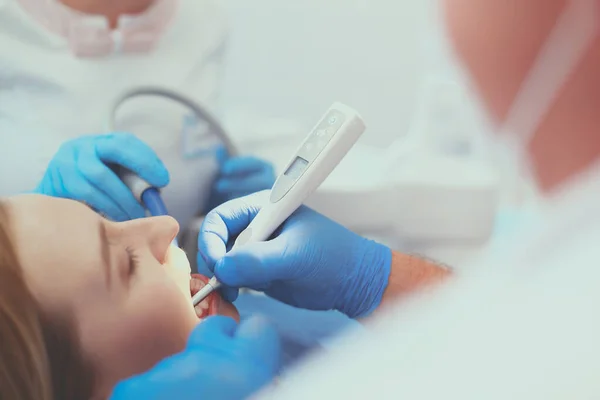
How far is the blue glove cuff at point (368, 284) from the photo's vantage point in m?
0.54

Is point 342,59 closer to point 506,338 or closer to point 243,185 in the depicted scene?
point 243,185

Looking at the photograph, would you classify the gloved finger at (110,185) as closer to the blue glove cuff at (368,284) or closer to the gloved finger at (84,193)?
the gloved finger at (84,193)

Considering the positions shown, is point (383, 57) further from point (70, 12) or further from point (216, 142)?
point (70, 12)

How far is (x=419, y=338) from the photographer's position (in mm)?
382

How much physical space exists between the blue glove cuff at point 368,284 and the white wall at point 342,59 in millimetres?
178

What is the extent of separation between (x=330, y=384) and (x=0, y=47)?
0.54m

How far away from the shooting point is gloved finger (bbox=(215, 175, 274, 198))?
61cm

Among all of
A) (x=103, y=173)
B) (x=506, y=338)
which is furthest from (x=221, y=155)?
(x=506, y=338)

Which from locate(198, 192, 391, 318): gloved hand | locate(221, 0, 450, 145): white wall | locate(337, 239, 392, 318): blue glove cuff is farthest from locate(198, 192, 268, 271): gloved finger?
locate(221, 0, 450, 145): white wall

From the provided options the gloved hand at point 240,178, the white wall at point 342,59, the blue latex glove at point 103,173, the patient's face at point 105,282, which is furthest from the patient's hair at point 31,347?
the white wall at point 342,59

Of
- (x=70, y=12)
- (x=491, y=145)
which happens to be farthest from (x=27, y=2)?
(x=491, y=145)

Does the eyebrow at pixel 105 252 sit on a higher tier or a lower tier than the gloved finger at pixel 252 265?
lower

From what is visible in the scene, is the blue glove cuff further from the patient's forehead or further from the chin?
the patient's forehead

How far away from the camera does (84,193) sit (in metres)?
0.55
